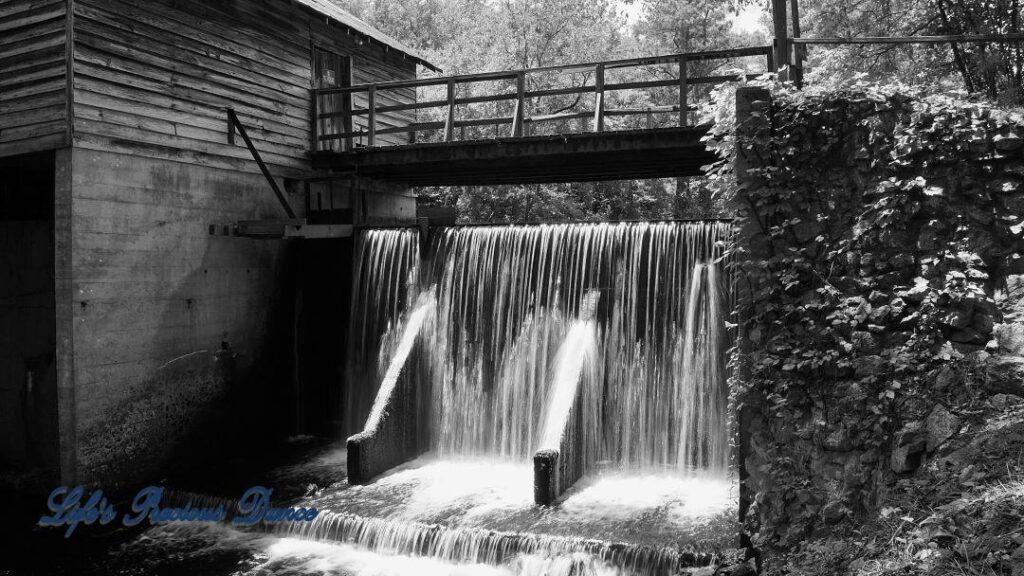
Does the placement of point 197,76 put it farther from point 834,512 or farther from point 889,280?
point 834,512

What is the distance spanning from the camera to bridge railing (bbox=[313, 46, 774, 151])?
10250mm

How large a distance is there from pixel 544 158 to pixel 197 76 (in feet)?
16.7

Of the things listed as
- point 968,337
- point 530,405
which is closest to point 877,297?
point 968,337

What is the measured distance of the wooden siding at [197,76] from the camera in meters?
9.14

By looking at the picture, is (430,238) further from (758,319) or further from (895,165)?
(895,165)

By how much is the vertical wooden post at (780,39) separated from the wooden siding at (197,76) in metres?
7.73

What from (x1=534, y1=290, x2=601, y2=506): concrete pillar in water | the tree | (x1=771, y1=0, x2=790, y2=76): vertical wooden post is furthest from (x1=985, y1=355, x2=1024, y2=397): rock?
the tree

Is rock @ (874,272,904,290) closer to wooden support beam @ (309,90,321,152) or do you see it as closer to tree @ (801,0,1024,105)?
tree @ (801,0,1024,105)

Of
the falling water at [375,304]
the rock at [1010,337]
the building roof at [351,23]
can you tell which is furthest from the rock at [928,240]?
Result: the building roof at [351,23]

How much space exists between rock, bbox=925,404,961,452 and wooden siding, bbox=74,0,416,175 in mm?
9182

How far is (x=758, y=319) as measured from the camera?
5.74 meters

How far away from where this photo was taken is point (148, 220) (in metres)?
9.66

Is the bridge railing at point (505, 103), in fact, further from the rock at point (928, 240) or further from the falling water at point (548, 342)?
the rock at point (928, 240)

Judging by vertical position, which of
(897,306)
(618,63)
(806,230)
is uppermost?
(618,63)
